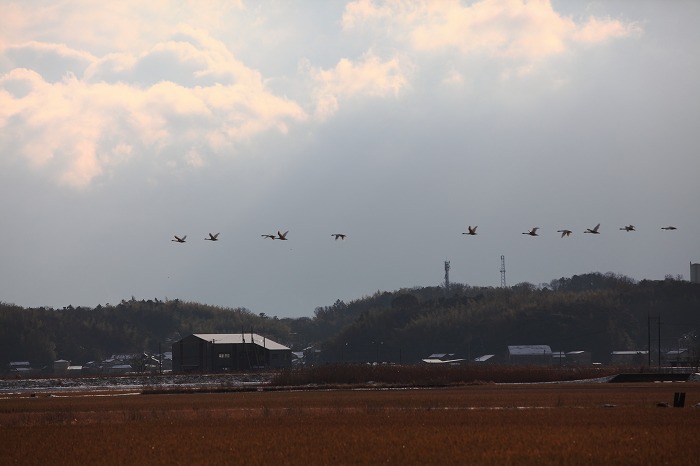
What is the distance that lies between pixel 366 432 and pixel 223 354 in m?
126

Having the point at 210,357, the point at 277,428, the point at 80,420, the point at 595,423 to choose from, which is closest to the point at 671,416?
the point at 595,423

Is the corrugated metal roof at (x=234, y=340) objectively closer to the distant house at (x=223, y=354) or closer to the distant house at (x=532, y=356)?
the distant house at (x=223, y=354)

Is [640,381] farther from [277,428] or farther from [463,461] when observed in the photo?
[463,461]

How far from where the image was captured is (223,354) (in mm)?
166625

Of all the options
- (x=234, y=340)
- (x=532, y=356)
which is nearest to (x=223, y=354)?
(x=234, y=340)

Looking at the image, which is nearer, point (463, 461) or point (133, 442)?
point (463, 461)

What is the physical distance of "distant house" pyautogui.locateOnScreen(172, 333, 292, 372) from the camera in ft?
544

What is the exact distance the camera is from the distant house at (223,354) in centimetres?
16588

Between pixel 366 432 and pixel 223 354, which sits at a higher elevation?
pixel 223 354

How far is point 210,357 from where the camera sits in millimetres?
165750

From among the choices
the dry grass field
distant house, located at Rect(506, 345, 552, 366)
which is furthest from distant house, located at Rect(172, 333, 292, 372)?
→ the dry grass field

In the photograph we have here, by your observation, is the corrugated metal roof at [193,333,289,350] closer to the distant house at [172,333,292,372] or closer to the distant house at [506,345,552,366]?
the distant house at [172,333,292,372]

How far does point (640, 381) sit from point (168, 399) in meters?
44.4

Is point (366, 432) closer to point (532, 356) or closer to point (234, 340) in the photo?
point (234, 340)
